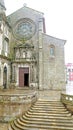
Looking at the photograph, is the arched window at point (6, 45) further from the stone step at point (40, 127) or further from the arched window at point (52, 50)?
the stone step at point (40, 127)

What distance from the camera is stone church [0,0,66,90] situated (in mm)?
23328

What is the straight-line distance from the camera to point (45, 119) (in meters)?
11.2

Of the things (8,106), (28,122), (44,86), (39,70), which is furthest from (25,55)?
(28,122)

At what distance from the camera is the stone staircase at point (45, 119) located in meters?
10.5

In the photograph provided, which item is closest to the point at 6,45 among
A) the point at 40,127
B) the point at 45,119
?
the point at 45,119

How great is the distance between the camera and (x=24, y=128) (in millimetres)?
10352

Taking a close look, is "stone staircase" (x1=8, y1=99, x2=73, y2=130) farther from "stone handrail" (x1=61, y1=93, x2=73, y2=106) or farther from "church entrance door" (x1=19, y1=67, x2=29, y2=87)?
"church entrance door" (x1=19, y1=67, x2=29, y2=87)

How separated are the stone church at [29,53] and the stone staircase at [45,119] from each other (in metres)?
10.5

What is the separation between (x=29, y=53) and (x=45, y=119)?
14563 millimetres

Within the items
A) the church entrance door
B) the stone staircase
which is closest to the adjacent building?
the church entrance door

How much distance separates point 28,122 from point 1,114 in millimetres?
2503

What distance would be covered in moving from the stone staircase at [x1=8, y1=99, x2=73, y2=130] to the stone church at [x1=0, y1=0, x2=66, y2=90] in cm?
1046

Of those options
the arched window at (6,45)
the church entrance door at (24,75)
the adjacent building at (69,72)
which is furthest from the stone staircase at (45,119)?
the adjacent building at (69,72)

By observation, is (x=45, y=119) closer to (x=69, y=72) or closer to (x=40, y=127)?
(x=40, y=127)
